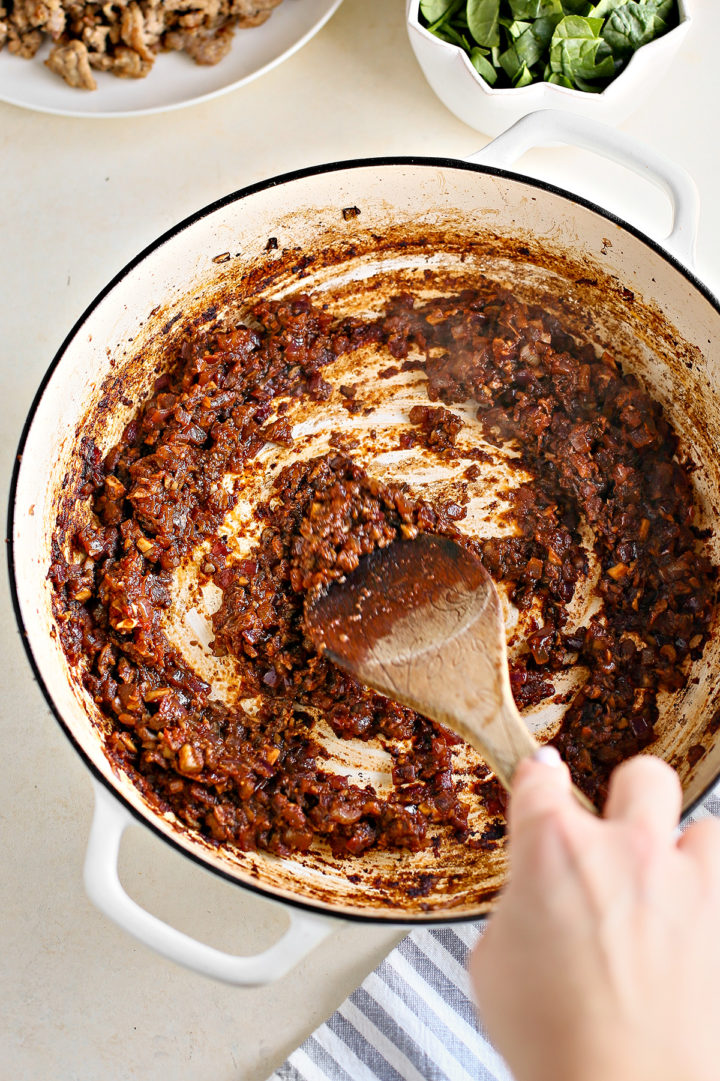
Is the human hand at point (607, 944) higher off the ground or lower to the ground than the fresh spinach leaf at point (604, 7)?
lower

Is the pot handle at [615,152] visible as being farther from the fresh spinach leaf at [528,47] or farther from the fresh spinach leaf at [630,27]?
the fresh spinach leaf at [630,27]

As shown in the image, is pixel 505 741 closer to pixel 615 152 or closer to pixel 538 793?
pixel 538 793

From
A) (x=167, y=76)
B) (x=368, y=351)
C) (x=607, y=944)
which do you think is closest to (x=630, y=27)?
(x=368, y=351)

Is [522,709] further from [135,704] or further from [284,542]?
[135,704]

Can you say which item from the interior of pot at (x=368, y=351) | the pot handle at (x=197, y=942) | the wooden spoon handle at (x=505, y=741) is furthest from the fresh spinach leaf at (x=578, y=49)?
the pot handle at (x=197, y=942)

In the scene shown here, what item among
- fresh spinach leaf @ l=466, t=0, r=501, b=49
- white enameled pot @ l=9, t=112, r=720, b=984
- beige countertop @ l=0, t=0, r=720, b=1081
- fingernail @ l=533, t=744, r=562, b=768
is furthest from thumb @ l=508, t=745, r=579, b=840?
fresh spinach leaf @ l=466, t=0, r=501, b=49

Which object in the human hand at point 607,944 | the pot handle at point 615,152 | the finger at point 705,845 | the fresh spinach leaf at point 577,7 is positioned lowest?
the human hand at point 607,944

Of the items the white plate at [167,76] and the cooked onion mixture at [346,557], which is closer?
the cooked onion mixture at [346,557]
